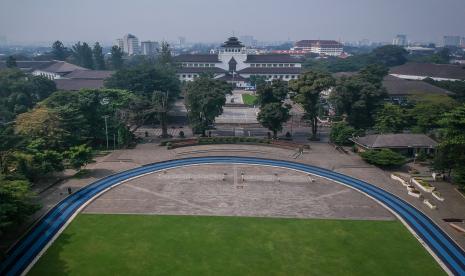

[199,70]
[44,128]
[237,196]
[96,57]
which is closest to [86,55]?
[96,57]

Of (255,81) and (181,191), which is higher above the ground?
(255,81)

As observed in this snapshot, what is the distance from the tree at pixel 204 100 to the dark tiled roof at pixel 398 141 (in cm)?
1840

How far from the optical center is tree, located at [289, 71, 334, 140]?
144ft

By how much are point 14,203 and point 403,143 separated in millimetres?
37482

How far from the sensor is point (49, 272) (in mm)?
19359

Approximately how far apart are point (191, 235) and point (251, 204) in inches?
263

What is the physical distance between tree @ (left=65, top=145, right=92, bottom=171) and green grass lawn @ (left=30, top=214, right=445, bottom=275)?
8.91m

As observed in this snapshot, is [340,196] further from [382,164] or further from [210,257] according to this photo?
[210,257]

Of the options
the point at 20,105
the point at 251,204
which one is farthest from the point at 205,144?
the point at 20,105

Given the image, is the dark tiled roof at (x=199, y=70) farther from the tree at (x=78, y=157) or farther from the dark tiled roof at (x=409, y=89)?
the tree at (x=78, y=157)

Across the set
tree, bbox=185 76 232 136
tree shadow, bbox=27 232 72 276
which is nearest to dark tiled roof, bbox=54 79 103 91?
tree, bbox=185 76 232 136

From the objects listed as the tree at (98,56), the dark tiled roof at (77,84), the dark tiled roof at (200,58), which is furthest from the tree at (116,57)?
the dark tiled roof at (77,84)

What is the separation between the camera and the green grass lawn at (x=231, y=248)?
20.0m

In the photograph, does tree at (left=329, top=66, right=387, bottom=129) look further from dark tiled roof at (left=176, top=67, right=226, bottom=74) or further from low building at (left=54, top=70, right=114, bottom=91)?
dark tiled roof at (left=176, top=67, right=226, bottom=74)
